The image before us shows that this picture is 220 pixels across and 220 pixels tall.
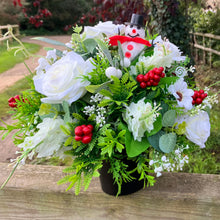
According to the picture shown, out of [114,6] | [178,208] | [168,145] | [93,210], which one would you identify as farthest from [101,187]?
[114,6]

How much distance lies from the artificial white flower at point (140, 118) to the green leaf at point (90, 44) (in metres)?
0.26

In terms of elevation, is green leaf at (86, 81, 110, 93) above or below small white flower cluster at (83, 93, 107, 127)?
above

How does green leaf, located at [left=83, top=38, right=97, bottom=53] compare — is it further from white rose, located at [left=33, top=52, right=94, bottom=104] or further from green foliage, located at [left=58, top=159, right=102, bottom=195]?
green foliage, located at [left=58, top=159, right=102, bottom=195]

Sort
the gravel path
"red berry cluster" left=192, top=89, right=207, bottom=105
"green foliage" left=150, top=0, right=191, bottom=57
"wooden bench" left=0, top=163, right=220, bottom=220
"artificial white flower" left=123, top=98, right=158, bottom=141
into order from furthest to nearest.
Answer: the gravel path → "green foliage" left=150, top=0, right=191, bottom=57 → "wooden bench" left=0, top=163, right=220, bottom=220 → "red berry cluster" left=192, top=89, right=207, bottom=105 → "artificial white flower" left=123, top=98, right=158, bottom=141

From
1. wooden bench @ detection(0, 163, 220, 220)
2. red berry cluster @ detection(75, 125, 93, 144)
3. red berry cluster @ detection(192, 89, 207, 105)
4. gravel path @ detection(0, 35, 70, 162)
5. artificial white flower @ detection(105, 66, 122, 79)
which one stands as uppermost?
artificial white flower @ detection(105, 66, 122, 79)

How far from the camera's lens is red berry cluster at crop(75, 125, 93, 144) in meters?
0.68

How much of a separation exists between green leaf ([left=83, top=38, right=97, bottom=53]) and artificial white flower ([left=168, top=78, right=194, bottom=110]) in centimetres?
30

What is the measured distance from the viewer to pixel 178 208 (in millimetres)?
973

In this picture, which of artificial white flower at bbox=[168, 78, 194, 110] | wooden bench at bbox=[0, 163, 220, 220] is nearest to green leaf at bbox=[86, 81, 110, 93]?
artificial white flower at bbox=[168, 78, 194, 110]

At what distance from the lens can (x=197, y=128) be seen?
759 millimetres

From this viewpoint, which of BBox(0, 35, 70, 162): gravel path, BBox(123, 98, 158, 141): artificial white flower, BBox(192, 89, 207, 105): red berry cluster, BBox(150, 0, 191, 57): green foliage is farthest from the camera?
BBox(0, 35, 70, 162): gravel path

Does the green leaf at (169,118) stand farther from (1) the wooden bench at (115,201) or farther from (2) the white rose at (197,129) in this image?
(1) the wooden bench at (115,201)

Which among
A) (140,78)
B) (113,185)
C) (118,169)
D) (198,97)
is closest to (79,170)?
(118,169)

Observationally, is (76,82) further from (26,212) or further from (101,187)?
(26,212)
